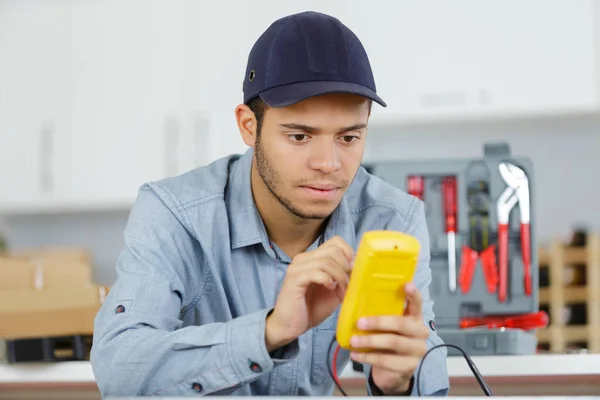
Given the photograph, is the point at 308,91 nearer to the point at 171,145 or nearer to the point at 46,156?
the point at 171,145

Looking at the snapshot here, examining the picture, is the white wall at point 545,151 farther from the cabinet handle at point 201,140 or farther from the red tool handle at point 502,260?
the red tool handle at point 502,260

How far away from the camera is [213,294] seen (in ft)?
4.52

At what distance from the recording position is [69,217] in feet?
11.9

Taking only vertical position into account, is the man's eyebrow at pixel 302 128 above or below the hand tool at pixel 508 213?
above

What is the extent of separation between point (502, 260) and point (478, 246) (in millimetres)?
58

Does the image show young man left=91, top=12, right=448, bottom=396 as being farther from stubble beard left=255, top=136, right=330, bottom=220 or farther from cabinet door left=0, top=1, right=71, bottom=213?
cabinet door left=0, top=1, right=71, bottom=213

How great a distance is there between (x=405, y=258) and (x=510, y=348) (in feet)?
2.42

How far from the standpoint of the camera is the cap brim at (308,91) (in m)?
1.19

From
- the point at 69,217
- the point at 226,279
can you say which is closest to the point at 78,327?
the point at 226,279

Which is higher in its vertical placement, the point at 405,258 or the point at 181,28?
the point at 181,28

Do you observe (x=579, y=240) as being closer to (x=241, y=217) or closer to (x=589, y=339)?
(x=589, y=339)

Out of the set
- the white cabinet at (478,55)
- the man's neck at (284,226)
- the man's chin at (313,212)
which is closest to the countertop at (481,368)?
the man's neck at (284,226)

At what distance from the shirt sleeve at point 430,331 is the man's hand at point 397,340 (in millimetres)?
51

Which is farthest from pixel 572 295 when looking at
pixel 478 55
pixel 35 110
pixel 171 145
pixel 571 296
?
pixel 35 110
